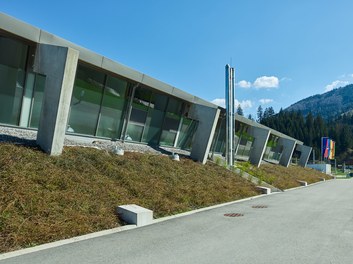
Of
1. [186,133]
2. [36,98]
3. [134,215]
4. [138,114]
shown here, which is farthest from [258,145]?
[134,215]

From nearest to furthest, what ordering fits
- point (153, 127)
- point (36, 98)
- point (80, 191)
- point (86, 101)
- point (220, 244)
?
point (220, 244) → point (80, 191) → point (36, 98) → point (86, 101) → point (153, 127)

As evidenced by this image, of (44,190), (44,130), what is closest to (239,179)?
(44,130)

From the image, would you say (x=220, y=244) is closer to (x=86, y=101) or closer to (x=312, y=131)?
(x=86, y=101)

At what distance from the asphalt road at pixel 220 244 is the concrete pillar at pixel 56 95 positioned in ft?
16.8

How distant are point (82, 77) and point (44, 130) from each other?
4378 mm

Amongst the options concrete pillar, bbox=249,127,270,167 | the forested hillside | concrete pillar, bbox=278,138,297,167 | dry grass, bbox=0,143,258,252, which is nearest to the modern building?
dry grass, bbox=0,143,258,252

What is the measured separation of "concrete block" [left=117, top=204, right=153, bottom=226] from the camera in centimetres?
841

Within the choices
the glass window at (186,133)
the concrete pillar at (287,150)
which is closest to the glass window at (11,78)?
the glass window at (186,133)

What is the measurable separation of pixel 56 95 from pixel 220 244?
7801 millimetres

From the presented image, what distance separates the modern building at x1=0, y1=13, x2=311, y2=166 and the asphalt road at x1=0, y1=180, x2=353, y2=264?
5628 millimetres

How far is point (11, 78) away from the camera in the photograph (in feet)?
41.7

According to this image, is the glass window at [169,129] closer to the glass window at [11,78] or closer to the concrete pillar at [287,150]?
the glass window at [11,78]

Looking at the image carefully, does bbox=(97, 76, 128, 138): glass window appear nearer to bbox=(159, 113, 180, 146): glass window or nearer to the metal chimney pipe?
bbox=(159, 113, 180, 146): glass window

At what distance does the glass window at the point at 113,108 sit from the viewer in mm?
17125
